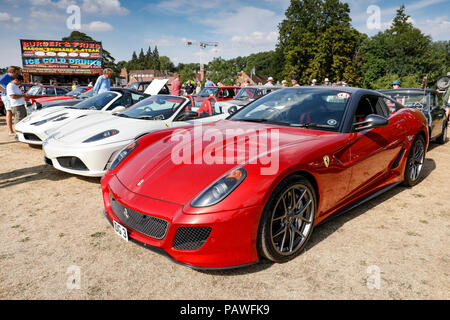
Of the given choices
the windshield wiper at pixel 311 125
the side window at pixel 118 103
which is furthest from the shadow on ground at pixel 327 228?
the side window at pixel 118 103

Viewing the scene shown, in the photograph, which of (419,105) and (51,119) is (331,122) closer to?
(419,105)

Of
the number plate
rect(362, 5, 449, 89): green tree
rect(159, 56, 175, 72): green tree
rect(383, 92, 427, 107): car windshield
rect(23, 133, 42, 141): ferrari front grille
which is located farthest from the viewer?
rect(159, 56, 175, 72): green tree

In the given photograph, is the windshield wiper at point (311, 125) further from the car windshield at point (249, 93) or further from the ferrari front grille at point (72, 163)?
the car windshield at point (249, 93)

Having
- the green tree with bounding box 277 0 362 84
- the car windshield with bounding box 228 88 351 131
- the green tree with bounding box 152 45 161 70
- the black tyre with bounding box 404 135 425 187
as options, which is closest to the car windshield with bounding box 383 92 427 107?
the black tyre with bounding box 404 135 425 187

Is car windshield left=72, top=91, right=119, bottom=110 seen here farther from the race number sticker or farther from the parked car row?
the race number sticker

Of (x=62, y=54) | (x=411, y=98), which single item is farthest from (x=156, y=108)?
(x=62, y=54)

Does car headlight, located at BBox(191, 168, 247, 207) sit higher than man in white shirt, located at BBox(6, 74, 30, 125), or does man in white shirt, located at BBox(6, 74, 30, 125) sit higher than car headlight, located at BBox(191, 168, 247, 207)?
man in white shirt, located at BBox(6, 74, 30, 125)

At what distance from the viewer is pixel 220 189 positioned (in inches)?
81.0

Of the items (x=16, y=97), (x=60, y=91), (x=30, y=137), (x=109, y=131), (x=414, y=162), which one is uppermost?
(x=60, y=91)

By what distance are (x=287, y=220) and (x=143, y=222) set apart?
1.11 meters

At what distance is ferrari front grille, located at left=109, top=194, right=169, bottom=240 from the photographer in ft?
6.84

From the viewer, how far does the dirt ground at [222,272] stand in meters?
2.10
